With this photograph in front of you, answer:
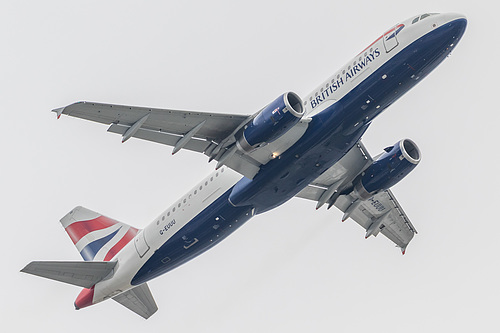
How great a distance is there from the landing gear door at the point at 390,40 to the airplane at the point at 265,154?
4cm

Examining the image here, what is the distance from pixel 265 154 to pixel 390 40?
6.67 metres

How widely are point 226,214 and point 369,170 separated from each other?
7.14 metres

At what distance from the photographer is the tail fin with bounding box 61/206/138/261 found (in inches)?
1519

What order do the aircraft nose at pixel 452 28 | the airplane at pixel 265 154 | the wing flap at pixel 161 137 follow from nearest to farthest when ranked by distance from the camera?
the aircraft nose at pixel 452 28 < the airplane at pixel 265 154 < the wing flap at pixel 161 137

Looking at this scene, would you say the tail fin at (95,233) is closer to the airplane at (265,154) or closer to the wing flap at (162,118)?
the airplane at (265,154)

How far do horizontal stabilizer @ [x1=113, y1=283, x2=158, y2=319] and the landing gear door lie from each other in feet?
53.8

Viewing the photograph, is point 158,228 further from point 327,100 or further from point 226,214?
point 327,100

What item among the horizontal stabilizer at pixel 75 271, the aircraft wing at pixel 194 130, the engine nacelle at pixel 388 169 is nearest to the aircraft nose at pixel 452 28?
the engine nacelle at pixel 388 169

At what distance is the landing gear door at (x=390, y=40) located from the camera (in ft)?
101

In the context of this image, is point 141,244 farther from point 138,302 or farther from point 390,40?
point 390,40

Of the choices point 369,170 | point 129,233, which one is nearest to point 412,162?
point 369,170

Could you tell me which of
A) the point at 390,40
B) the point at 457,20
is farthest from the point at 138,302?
the point at 457,20

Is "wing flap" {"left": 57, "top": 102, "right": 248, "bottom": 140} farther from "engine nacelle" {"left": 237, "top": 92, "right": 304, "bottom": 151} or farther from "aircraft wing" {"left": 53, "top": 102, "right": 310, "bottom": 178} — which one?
"engine nacelle" {"left": 237, "top": 92, "right": 304, "bottom": 151}

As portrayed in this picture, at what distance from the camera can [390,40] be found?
31031 mm
